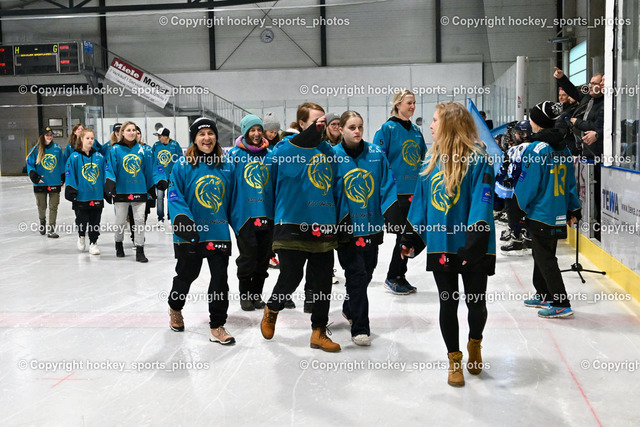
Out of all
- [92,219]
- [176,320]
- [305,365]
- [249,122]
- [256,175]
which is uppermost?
[249,122]

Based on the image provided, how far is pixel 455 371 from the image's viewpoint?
332 cm

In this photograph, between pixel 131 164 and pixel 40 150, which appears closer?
pixel 131 164

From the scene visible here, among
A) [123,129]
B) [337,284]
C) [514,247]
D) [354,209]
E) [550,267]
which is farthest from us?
[514,247]

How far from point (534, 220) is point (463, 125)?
5.14 feet

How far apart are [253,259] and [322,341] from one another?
95cm

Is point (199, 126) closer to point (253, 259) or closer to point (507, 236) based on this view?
point (253, 259)

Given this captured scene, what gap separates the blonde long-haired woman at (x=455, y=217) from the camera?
3189mm

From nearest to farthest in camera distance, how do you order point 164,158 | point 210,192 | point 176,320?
point 210,192, point 176,320, point 164,158

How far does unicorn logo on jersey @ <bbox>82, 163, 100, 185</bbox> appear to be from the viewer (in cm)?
779

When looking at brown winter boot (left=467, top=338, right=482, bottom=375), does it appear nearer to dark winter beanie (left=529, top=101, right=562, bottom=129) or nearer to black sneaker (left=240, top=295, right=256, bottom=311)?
dark winter beanie (left=529, top=101, right=562, bottom=129)

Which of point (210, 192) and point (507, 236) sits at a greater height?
point (210, 192)

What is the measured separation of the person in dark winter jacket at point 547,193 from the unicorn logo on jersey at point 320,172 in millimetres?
1540

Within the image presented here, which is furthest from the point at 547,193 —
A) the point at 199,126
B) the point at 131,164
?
the point at 131,164

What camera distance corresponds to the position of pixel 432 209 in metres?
3.31
